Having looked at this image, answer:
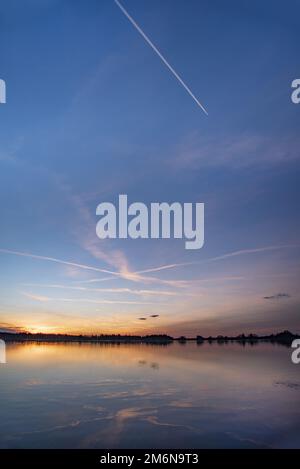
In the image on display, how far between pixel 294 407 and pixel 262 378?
42.2 feet

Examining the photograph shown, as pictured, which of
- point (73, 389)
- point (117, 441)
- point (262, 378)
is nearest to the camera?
point (117, 441)

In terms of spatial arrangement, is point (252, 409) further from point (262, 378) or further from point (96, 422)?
point (262, 378)

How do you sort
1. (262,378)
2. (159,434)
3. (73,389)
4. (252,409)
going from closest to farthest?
(159,434)
(252,409)
(73,389)
(262,378)

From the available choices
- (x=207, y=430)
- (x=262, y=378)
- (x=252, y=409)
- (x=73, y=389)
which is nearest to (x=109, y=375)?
(x=73, y=389)

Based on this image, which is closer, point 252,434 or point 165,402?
point 252,434
